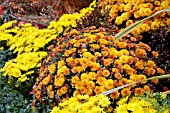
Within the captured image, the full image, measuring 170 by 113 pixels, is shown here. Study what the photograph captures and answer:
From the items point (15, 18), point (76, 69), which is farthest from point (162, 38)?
point (15, 18)

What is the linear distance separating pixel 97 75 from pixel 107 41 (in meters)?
0.45

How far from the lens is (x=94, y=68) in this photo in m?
3.18

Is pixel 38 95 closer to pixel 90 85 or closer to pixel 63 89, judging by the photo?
pixel 63 89

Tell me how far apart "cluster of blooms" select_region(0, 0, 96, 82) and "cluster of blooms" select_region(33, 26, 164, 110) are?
0.27 metres

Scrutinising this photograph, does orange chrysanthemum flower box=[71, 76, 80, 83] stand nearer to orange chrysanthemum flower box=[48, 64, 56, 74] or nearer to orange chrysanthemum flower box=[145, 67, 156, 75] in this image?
orange chrysanthemum flower box=[48, 64, 56, 74]

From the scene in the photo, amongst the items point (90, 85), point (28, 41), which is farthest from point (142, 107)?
point (28, 41)

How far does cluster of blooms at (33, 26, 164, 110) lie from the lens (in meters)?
3.10

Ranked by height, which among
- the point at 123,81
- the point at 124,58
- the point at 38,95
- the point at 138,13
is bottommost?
the point at 38,95

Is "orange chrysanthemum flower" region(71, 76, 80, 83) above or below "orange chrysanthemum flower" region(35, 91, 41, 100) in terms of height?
above

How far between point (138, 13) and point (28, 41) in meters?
1.18

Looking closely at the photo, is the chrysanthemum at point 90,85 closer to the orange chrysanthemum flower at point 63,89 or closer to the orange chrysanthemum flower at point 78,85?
the orange chrysanthemum flower at point 78,85

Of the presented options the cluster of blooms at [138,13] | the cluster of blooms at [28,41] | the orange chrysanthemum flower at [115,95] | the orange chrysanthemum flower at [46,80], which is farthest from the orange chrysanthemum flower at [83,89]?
the cluster of blooms at [138,13]

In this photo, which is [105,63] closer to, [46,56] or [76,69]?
[76,69]

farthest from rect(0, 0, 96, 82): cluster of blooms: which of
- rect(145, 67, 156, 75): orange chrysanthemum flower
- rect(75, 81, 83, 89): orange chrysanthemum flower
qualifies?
rect(145, 67, 156, 75): orange chrysanthemum flower
